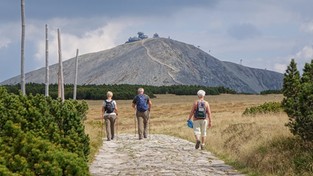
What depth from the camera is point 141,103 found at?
21.6m

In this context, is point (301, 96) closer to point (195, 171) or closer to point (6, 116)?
point (195, 171)

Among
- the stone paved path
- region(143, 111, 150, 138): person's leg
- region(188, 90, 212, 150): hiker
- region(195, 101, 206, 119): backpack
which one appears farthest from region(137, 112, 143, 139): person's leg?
region(195, 101, 206, 119): backpack

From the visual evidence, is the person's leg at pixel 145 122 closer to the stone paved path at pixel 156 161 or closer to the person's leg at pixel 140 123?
the person's leg at pixel 140 123

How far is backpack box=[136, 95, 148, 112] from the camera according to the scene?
21.5m

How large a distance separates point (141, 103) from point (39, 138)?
1310cm

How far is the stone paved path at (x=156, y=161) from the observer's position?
12.5 m

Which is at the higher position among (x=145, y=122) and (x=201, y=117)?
(x=201, y=117)

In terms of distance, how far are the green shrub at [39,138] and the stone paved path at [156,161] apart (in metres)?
1.13

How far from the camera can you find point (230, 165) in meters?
13.8

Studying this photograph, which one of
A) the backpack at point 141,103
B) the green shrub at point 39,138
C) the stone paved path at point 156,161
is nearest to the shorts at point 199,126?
the stone paved path at point 156,161

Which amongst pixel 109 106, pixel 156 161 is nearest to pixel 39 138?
pixel 156 161

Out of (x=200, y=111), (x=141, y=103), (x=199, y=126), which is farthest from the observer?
(x=141, y=103)

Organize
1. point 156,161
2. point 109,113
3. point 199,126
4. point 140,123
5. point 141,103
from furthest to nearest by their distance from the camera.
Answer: point 140,123 < point 141,103 < point 109,113 < point 199,126 < point 156,161

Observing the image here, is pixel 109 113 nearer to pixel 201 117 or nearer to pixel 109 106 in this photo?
pixel 109 106
